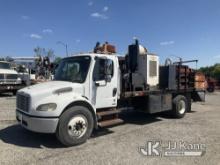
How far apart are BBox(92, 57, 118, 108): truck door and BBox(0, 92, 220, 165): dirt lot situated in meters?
1.00

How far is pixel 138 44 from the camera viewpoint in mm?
8211

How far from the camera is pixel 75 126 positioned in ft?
20.0

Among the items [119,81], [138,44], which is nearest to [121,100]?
[119,81]

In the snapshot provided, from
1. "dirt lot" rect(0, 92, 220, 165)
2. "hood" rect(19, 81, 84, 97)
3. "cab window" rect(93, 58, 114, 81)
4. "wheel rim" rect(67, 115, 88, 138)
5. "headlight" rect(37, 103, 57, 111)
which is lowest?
"dirt lot" rect(0, 92, 220, 165)

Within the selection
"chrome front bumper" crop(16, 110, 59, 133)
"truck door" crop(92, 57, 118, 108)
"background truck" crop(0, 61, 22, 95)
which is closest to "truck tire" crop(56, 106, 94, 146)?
"chrome front bumper" crop(16, 110, 59, 133)

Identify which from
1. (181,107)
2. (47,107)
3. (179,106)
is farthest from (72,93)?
(181,107)

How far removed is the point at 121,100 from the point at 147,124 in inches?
56.8

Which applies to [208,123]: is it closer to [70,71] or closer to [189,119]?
[189,119]

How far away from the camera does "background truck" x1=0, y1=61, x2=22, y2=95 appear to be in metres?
16.9

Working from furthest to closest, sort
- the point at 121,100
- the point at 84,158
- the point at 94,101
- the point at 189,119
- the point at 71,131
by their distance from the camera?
the point at 189,119 → the point at 121,100 → the point at 94,101 → the point at 71,131 → the point at 84,158

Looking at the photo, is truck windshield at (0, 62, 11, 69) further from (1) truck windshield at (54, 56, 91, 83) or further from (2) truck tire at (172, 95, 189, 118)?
(2) truck tire at (172, 95, 189, 118)

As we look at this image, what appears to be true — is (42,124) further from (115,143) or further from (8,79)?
(8,79)

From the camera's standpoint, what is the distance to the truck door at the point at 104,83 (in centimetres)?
673

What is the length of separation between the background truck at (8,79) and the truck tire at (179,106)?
41.0ft
